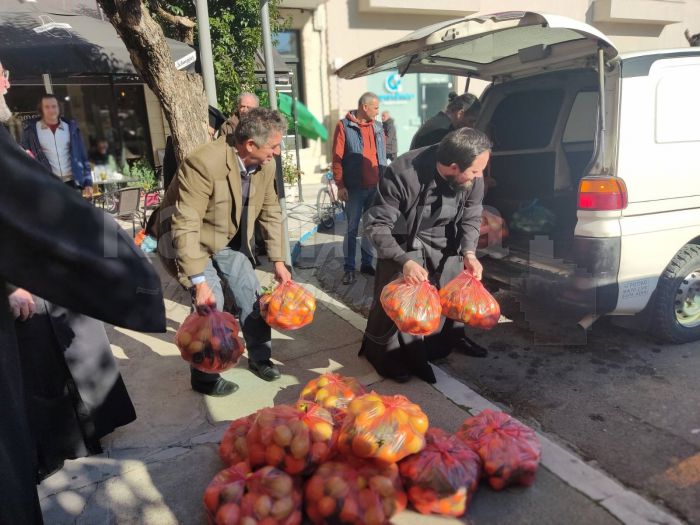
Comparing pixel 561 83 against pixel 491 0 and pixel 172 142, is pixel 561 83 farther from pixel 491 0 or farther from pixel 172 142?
pixel 491 0

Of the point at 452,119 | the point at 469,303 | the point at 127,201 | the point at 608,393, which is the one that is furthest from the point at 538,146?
the point at 127,201

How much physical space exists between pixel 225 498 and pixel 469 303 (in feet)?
6.27

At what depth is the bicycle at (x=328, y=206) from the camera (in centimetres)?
893

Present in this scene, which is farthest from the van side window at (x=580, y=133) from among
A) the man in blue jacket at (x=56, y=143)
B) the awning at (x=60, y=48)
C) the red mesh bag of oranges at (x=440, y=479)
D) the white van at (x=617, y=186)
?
the man in blue jacket at (x=56, y=143)

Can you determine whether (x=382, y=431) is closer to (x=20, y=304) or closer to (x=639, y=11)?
(x=20, y=304)

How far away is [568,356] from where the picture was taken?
4.10 metres

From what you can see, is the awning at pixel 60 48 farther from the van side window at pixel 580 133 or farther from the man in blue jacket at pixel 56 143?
A: the van side window at pixel 580 133

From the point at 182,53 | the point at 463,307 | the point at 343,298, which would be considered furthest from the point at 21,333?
the point at 182,53

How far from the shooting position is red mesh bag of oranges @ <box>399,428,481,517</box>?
2.35 m

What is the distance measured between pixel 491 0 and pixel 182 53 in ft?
38.1

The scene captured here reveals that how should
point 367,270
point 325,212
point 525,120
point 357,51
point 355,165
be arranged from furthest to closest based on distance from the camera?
point 357,51
point 325,212
point 367,270
point 355,165
point 525,120

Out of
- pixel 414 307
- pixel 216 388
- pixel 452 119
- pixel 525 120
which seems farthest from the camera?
pixel 452 119

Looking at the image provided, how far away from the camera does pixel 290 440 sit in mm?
2328

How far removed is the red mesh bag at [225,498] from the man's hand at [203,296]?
1.11 m
